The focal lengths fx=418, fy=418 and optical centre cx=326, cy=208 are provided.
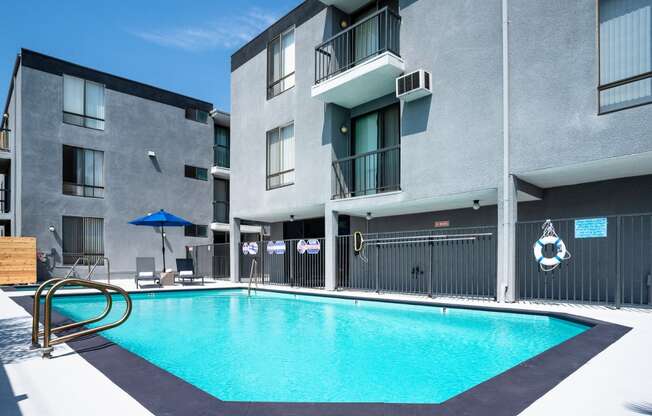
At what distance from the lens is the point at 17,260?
46.7 ft

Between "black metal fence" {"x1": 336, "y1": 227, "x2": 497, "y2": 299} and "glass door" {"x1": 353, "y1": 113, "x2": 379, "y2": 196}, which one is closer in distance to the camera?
"black metal fence" {"x1": 336, "y1": 227, "x2": 497, "y2": 299}

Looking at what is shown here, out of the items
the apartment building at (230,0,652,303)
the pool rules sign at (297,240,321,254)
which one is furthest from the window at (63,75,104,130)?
the pool rules sign at (297,240,321,254)

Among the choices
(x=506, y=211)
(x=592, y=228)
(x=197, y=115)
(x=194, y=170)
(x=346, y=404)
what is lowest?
(x=346, y=404)

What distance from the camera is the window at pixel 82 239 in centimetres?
1686

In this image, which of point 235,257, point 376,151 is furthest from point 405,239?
point 235,257

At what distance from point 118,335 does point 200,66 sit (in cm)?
1457

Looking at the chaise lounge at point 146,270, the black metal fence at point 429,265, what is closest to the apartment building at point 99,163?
the chaise lounge at point 146,270

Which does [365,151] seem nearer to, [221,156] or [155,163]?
[155,163]

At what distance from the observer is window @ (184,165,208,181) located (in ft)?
70.3

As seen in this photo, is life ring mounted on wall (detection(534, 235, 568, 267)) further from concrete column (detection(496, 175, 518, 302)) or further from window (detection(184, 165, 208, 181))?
window (detection(184, 165, 208, 181))

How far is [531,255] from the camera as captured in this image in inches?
386

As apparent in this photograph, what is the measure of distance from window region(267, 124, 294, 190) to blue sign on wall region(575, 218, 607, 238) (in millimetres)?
8126

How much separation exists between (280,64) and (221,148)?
954 cm

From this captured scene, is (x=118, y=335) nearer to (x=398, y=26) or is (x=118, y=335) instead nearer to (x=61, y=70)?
(x=398, y=26)
